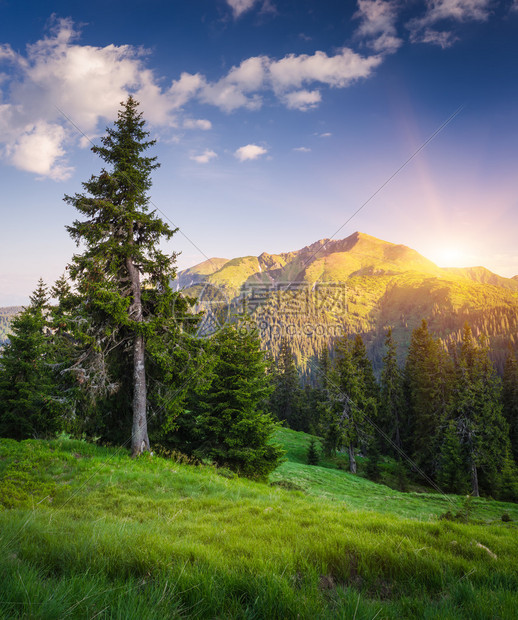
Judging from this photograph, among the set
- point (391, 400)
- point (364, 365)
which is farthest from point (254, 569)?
point (391, 400)

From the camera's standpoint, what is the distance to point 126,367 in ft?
46.0

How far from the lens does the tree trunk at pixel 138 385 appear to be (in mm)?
12242

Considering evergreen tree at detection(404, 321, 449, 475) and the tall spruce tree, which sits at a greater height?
the tall spruce tree

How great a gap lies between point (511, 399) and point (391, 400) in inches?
621

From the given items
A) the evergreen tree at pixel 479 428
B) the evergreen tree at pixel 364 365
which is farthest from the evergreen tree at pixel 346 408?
the evergreen tree at pixel 479 428

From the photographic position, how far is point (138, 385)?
12.6m

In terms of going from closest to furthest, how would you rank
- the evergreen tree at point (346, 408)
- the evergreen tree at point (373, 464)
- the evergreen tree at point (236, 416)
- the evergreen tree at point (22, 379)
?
the evergreen tree at point (236, 416)
the evergreen tree at point (22, 379)
the evergreen tree at point (373, 464)
the evergreen tree at point (346, 408)

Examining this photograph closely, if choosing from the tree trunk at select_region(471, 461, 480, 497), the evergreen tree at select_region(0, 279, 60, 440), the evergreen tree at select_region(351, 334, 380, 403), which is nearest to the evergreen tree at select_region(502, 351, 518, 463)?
the tree trunk at select_region(471, 461, 480, 497)

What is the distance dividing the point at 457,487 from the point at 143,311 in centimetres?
3553

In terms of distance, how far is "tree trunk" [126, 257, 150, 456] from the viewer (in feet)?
40.2

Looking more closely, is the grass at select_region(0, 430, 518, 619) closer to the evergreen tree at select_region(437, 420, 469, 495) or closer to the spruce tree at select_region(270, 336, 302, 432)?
the evergreen tree at select_region(437, 420, 469, 495)

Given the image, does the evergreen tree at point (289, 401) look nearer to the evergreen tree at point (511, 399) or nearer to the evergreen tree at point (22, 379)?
the evergreen tree at point (511, 399)

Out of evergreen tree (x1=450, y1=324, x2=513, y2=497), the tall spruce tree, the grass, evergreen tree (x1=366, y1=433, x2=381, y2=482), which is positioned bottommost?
evergreen tree (x1=366, y1=433, x2=381, y2=482)

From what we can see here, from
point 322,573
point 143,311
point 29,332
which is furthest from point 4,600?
point 29,332
